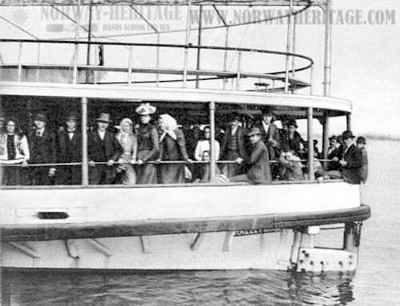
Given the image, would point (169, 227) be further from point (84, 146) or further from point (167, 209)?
point (84, 146)

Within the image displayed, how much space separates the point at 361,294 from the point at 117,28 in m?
8.08

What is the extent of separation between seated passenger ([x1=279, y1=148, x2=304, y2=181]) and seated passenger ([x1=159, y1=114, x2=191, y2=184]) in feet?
5.56

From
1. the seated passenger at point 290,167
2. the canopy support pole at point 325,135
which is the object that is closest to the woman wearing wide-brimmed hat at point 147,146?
the seated passenger at point 290,167

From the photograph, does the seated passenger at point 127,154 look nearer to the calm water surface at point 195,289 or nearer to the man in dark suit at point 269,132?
the calm water surface at point 195,289

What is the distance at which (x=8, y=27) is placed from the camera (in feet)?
46.8

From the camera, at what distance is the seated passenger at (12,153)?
8.95 metres

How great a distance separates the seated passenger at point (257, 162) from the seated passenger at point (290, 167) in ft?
2.19

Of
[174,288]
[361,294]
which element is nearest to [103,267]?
[174,288]

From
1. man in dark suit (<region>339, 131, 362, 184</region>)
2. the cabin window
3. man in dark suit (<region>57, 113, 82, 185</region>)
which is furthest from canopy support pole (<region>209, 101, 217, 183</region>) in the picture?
man in dark suit (<region>339, 131, 362, 184</region>)

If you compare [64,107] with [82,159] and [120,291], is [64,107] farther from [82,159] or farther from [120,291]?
[120,291]

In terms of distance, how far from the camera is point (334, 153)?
38.9 ft

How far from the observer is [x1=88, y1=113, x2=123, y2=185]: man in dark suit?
930 centimetres

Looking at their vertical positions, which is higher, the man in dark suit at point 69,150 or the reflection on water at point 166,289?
the man in dark suit at point 69,150

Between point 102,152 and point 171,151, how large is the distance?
97cm
